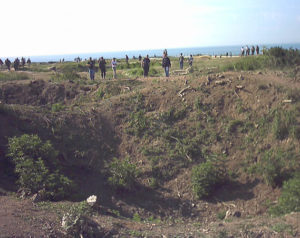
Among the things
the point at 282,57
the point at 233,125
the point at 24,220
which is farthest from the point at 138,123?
the point at 282,57

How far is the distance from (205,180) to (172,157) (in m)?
1.92

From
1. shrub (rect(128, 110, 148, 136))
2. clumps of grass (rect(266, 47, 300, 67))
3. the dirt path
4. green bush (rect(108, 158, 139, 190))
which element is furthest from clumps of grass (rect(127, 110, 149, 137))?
clumps of grass (rect(266, 47, 300, 67))

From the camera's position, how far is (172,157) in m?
11.5

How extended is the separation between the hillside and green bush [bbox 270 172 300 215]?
0.16 meters

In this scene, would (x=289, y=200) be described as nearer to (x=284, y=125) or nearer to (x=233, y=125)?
(x=284, y=125)

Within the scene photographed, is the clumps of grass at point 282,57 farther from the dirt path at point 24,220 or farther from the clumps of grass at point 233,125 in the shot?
the dirt path at point 24,220

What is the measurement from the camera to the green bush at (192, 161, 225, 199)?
32.1ft

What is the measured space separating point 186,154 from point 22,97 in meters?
11.6

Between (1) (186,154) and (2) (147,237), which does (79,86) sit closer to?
(1) (186,154)

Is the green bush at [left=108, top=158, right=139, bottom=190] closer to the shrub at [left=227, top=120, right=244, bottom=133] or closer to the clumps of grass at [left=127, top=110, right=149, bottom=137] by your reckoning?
the clumps of grass at [left=127, top=110, right=149, bottom=137]

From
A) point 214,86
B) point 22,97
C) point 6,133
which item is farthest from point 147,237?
point 22,97

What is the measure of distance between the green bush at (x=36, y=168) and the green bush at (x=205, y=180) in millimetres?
3737

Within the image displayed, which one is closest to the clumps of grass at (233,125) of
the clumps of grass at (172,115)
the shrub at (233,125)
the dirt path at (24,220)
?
the shrub at (233,125)

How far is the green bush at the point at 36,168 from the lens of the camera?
874 cm
